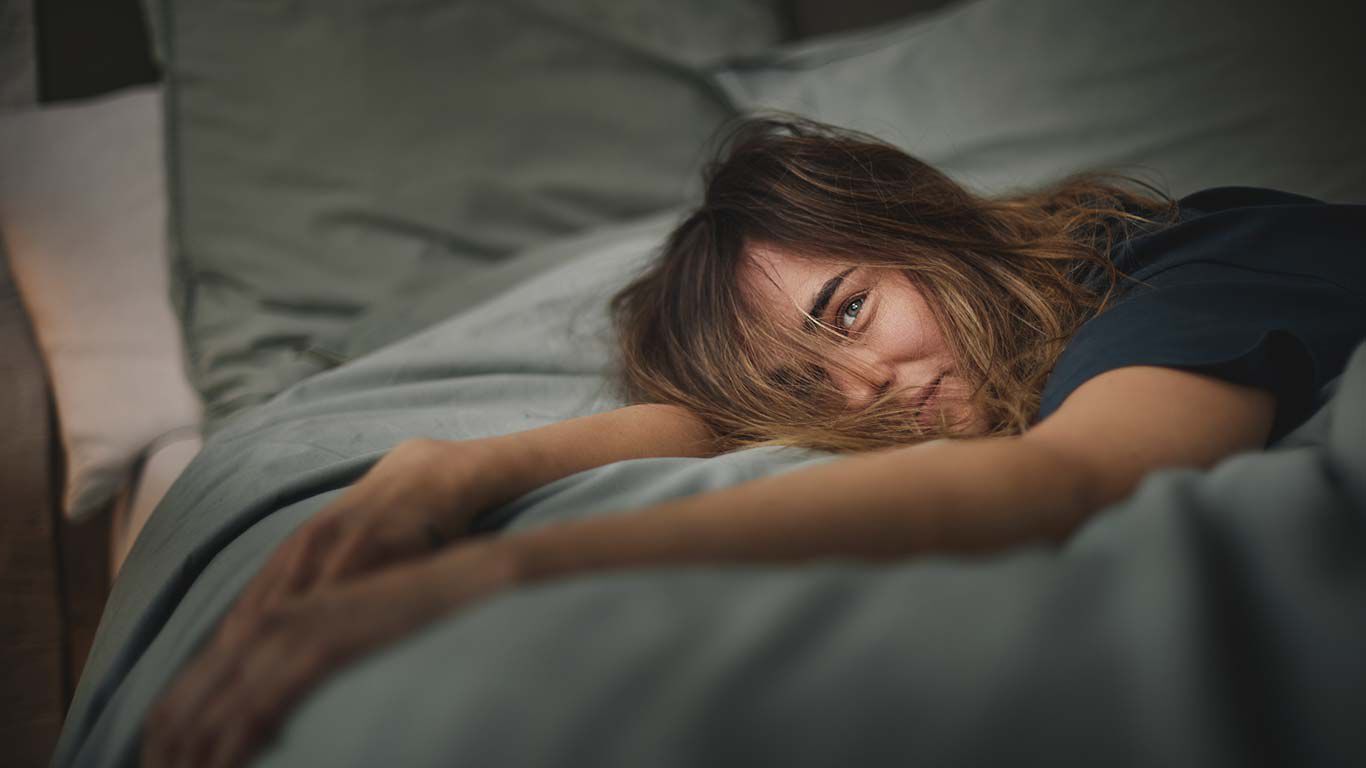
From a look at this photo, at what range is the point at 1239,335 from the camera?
1.73ft

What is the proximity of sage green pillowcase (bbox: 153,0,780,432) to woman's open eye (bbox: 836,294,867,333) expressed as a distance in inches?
21.5

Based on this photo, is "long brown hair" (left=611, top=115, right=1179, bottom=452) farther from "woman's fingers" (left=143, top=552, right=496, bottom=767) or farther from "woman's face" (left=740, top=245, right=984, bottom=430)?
"woman's fingers" (left=143, top=552, right=496, bottom=767)

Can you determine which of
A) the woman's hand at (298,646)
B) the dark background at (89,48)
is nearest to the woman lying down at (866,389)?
the woman's hand at (298,646)

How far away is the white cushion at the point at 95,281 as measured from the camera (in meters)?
1.01

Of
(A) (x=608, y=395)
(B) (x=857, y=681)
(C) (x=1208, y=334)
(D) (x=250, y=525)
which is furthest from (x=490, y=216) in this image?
(B) (x=857, y=681)

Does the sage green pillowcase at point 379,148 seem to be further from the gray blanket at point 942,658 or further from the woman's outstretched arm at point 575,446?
the gray blanket at point 942,658

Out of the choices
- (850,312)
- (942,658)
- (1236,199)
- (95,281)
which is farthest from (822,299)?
(95,281)

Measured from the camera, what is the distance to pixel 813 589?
32 cm

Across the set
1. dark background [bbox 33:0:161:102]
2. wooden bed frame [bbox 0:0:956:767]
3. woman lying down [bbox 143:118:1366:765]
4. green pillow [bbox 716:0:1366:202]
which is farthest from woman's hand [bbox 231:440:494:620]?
dark background [bbox 33:0:161:102]

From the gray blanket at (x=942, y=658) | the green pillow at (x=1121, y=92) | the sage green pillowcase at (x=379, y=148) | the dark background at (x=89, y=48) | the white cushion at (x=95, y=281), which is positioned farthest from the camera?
the dark background at (x=89, y=48)

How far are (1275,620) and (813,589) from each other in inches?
7.0

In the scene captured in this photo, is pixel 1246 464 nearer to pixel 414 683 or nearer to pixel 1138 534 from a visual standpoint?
pixel 1138 534

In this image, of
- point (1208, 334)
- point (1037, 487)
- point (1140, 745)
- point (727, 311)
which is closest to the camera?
point (1140, 745)

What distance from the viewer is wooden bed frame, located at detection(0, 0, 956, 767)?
772mm
